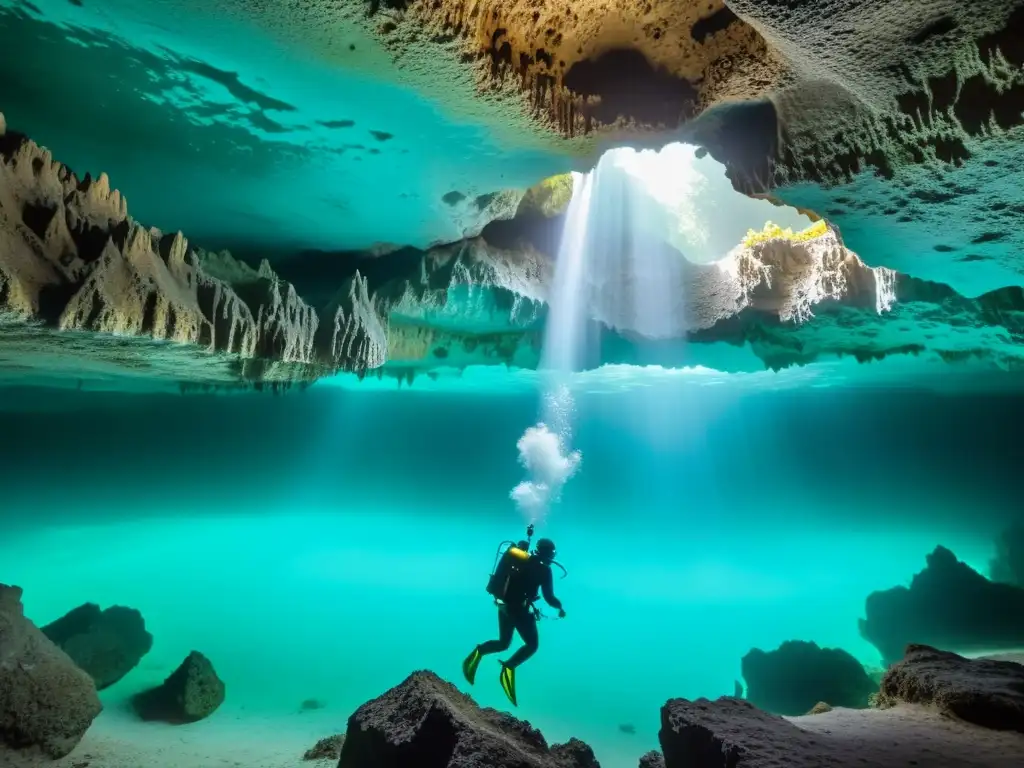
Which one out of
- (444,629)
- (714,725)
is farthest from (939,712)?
(444,629)

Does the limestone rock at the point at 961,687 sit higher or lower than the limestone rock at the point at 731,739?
higher

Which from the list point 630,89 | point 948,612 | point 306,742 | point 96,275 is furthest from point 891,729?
point 948,612

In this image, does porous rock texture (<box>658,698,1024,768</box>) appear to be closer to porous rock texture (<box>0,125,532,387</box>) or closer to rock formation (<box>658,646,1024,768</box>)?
rock formation (<box>658,646,1024,768</box>)

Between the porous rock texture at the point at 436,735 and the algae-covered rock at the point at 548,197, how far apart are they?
7.28 metres

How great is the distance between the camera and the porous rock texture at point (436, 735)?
13.1ft

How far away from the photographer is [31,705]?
22.9 feet

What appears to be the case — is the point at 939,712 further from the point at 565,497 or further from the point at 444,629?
the point at 565,497

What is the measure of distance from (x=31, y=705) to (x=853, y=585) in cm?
6195

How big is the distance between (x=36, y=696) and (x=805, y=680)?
49.8 feet


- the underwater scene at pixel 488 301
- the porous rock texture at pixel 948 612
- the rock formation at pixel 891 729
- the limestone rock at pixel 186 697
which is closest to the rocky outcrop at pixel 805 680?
the underwater scene at pixel 488 301

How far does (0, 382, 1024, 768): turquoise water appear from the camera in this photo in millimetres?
18062

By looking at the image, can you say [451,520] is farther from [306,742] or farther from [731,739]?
[731,739]

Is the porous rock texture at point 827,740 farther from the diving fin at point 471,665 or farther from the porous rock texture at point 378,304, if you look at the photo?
the porous rock texture at point 378,304

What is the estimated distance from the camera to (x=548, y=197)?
356 inches
